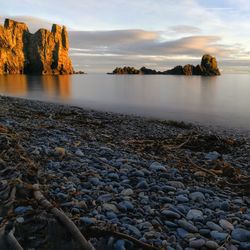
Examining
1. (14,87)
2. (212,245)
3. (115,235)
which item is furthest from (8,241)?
(14,87)

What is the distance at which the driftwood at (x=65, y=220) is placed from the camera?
4164mm

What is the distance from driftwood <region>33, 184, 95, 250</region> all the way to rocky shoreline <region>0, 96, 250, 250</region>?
86 mm

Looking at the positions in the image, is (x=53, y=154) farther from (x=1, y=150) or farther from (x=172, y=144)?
(x=172, y=144)

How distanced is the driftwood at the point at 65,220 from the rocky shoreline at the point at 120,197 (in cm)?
9

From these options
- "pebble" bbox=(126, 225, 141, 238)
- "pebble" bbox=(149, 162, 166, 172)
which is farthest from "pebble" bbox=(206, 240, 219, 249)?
"pebble" bbox=(149, 162, 166, 172)

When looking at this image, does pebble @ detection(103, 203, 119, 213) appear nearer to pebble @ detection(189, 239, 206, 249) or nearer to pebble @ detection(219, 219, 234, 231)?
pebble @ detection(189, 239, 206, 249)

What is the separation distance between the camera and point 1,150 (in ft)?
26.2

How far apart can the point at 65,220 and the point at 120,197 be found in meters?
1.34

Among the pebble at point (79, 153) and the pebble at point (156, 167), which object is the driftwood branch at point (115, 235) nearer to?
the pebble at point (156, 167)

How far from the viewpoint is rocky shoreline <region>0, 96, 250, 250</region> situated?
4.45m

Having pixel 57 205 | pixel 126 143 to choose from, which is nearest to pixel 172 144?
pixel 126 143

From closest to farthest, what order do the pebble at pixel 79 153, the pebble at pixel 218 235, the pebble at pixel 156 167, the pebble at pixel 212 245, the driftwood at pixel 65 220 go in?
the driftwood at pixel 65 220 < the pebble at pixel 212 245 < the pebble at pixel 218 235 < the pebble at pixel 156 167 < the pebble at pixel 79 153

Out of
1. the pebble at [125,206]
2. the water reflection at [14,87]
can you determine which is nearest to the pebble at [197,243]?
the pebble at [125,206]

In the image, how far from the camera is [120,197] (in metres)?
5.63
